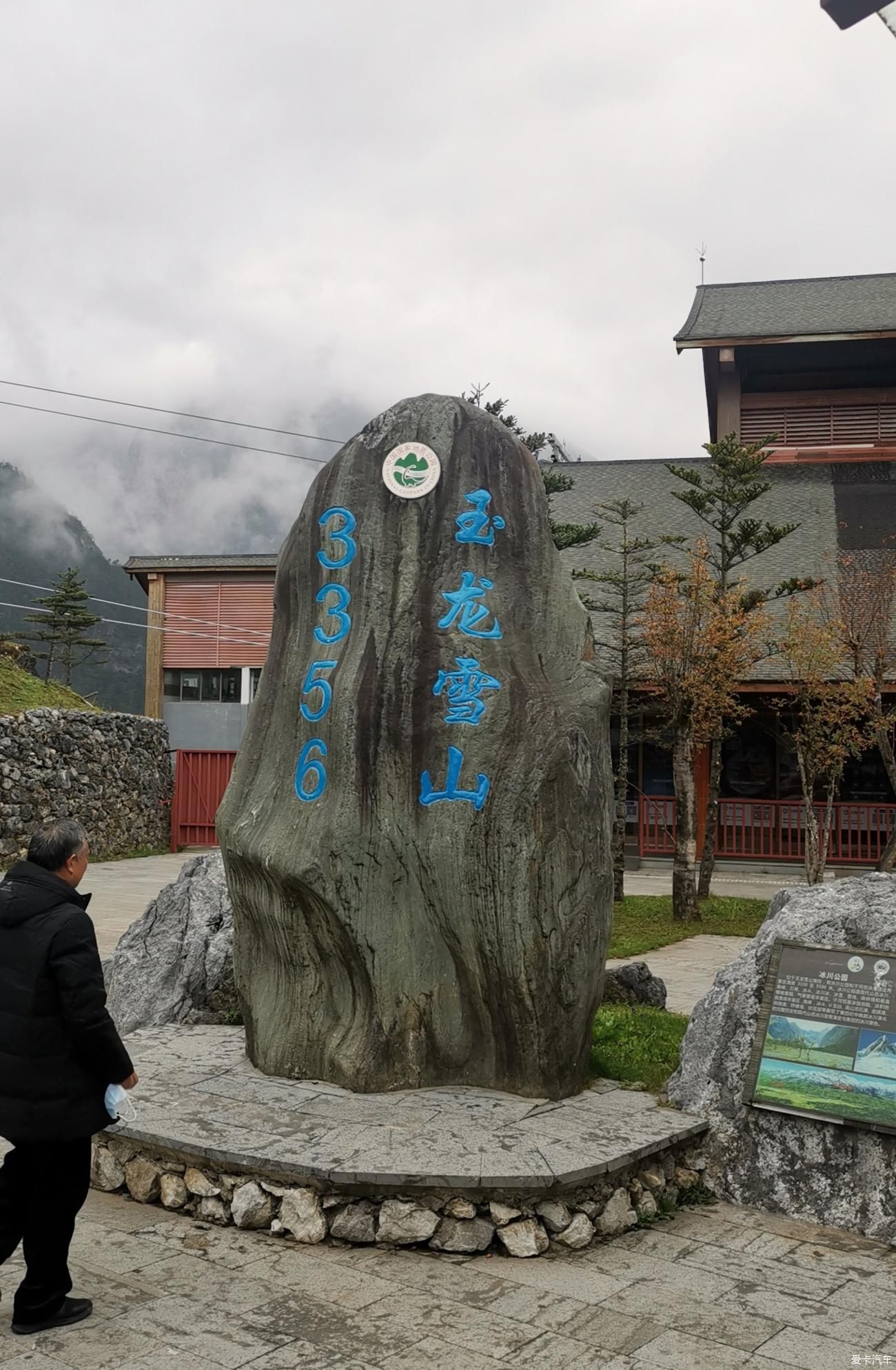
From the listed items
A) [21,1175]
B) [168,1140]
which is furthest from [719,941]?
[21,1175]

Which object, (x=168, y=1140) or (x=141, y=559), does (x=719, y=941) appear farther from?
(x=141, y=559)

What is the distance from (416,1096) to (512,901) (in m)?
0.93

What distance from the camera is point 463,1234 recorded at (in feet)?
12.8

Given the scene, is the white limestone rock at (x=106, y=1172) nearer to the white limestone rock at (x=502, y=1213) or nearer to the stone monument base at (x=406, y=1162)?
the stone monument base at (x=406, y=1162)

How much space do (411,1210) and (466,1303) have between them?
0.45 m

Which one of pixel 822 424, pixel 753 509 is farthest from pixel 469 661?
pixel 822 424

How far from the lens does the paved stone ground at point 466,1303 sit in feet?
10.3

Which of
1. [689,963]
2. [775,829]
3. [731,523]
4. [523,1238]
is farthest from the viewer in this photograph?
[775,829]

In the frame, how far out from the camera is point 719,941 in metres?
11.8

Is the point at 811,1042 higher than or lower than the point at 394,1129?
higher

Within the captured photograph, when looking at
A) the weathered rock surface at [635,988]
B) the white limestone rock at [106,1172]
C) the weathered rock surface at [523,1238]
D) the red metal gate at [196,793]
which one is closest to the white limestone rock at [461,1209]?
the weathered rock surface at [523,1238]

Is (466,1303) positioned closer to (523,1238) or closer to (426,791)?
(523,1238)

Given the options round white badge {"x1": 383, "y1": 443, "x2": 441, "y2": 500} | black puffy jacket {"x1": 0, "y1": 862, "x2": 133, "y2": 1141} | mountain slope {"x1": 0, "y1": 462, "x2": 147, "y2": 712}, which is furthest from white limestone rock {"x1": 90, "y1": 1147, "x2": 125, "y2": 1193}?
mountain slope {"x1": 0, "y1": 462, "x2": 147, "y2": 712}

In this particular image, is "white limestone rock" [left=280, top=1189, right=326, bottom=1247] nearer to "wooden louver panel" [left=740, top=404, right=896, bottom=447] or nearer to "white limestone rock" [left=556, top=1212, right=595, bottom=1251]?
"white limestone rock" [left=556, top=1212, right=595, bottom=1251]
